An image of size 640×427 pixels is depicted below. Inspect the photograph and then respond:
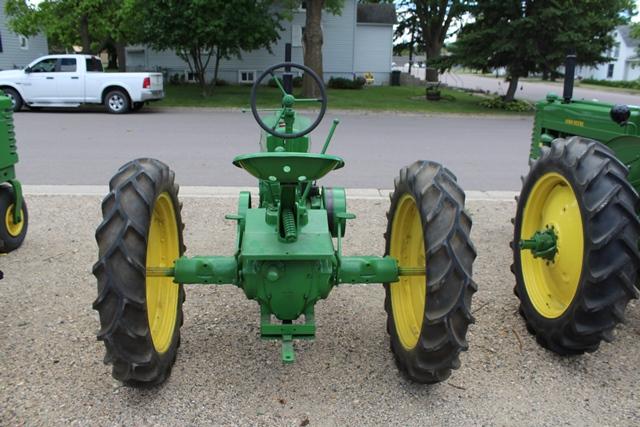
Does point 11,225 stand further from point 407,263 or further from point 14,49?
point 14,49

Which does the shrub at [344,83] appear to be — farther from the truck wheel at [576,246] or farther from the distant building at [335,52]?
the truck wheel at [576,246]

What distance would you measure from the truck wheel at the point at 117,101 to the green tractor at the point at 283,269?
585 inches

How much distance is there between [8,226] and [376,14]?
32.7 meters

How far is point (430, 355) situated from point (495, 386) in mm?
626

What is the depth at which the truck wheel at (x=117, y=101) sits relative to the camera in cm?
1734

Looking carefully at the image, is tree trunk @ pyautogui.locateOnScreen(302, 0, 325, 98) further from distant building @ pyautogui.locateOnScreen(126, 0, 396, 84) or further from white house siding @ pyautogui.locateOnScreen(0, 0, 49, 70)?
white house siding @ pyautogui.locateOnScreen(0, 0, 49, 70)

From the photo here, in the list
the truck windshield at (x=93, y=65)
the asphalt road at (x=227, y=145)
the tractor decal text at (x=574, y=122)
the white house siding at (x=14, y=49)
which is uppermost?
the white house siding at (x=14, y=49)

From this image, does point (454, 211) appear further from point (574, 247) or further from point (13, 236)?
point (13, 236)

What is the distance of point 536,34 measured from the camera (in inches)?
771

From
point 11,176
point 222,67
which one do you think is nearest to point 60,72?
point 11,176

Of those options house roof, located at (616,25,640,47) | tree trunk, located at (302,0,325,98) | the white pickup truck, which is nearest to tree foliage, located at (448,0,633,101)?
tree trunk, located at (302,0,325,98)

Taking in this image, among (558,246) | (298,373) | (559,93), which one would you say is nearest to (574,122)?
(558,246)

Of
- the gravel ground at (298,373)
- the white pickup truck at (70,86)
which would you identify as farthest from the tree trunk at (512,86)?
the gravel ground at (298,373)

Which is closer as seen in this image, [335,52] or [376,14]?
[335,52]
